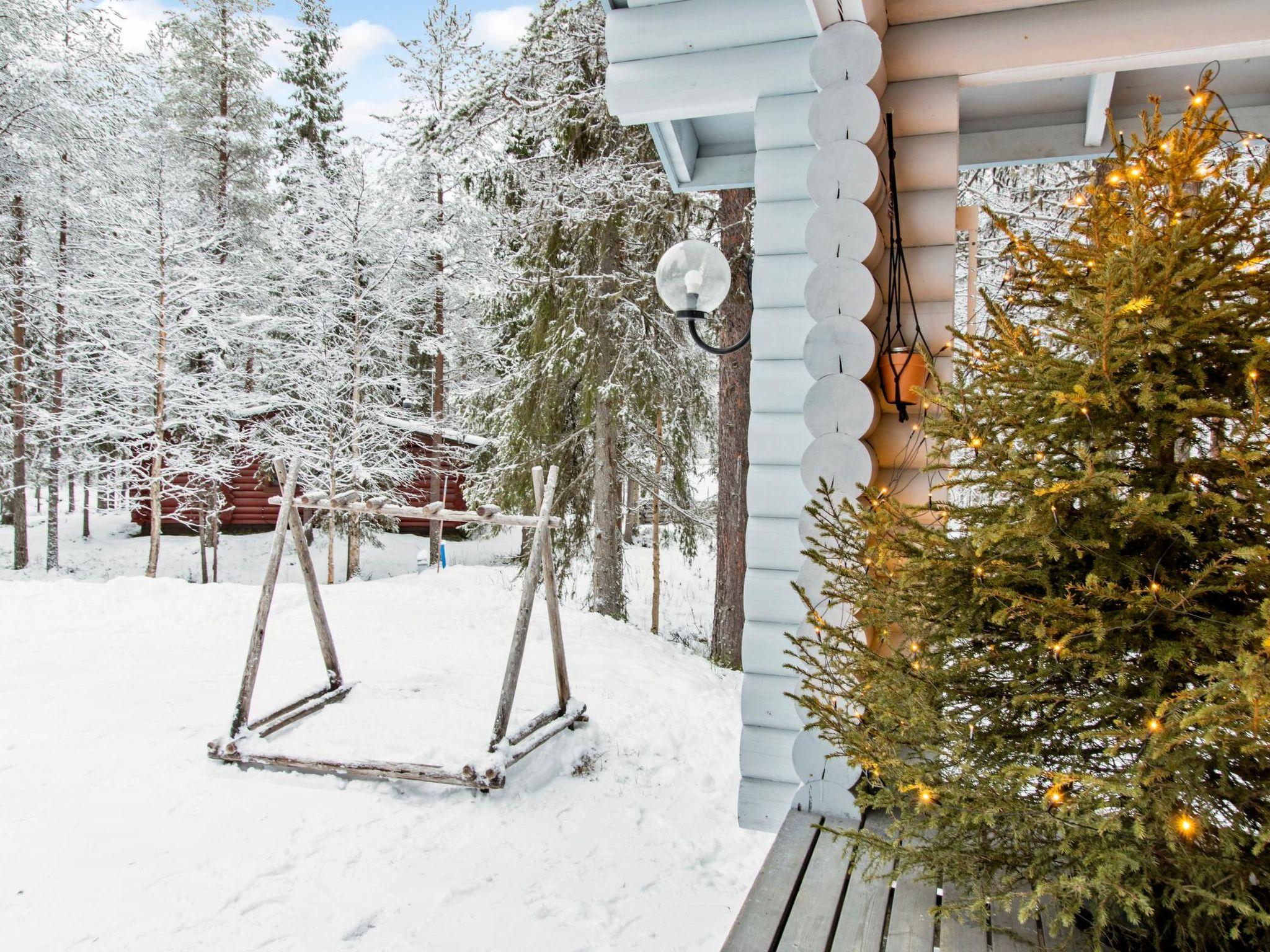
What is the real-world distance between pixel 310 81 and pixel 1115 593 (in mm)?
17067

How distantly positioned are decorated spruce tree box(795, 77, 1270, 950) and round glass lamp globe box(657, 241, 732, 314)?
5.02ft

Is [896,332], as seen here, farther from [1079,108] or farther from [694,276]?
[1079,108]

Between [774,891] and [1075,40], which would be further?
[1075,40]

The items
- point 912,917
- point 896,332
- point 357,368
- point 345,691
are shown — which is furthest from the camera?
point 357,368

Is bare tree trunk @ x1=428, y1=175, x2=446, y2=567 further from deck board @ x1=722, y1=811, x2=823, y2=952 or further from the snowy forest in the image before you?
deck board @ x1=722, y1=811, x2=823, y2=952

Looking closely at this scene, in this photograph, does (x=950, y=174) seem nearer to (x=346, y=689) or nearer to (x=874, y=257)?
(x=874, y=257)

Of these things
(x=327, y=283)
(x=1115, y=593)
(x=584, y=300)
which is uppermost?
(x=327, y=283)

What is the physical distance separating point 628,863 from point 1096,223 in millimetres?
2982

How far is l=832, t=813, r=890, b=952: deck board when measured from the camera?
1.71 metres

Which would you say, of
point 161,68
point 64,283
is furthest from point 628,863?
point 161,68

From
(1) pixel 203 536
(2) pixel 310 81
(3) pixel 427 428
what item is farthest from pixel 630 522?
(2) pixel 310 81

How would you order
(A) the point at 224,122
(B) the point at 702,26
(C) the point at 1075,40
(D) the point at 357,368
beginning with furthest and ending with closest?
(A) the point at 224,122, (D) the point at 357,368, (B) the point at 702,26, (C) the point at 1075,40

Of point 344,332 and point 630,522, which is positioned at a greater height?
point 344,332

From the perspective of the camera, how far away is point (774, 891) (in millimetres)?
1948
